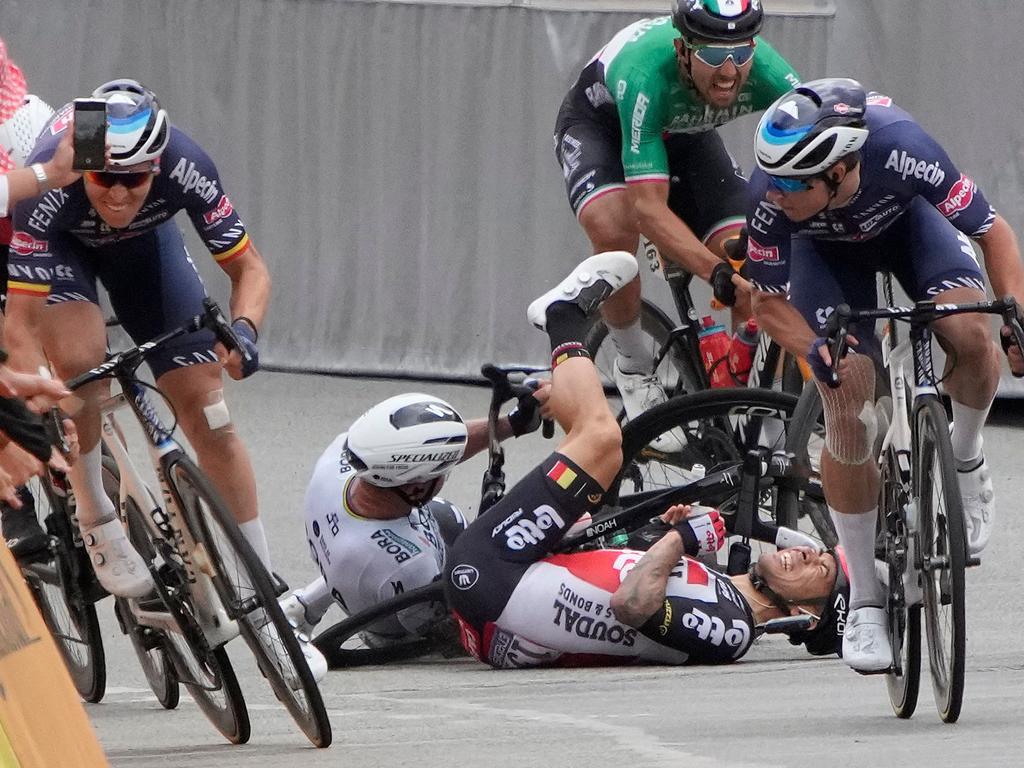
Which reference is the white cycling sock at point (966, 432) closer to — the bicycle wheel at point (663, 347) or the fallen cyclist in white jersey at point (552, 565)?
the fallen cyclist in white jersey at point (552, 565)

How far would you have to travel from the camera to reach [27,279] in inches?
233

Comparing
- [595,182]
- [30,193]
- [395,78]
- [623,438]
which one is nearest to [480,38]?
[395,78]

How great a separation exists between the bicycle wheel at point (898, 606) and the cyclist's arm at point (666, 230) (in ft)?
6.20

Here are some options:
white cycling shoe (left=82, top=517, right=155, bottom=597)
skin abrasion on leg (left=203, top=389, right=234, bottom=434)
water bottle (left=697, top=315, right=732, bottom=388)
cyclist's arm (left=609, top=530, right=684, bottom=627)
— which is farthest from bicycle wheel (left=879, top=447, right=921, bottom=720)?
water bottle (left=697, top=315, right=732, bottom=388)

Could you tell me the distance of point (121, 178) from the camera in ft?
18.6

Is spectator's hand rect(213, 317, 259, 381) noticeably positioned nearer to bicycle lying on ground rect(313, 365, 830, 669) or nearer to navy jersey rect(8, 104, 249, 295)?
navy jersey rect(8, 104, 249, 295)

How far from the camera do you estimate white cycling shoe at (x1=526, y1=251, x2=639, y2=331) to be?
7289 millimetres

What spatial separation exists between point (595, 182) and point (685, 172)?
1.22 feet

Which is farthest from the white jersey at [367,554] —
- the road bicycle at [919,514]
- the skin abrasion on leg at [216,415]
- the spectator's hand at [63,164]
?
the spectator's hand at [63,164]

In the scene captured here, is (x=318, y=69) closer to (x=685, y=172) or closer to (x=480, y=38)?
(x=480, y=38)

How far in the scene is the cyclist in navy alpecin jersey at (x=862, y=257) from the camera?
212 inches

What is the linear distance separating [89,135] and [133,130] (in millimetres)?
386

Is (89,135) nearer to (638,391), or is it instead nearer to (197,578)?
(197,578)

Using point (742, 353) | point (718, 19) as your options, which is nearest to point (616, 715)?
point (742, 353)
